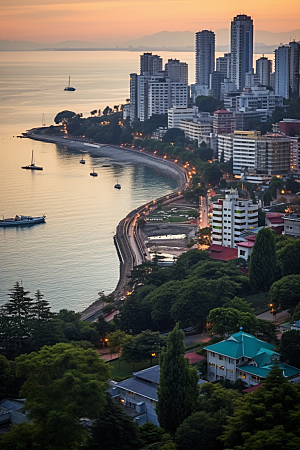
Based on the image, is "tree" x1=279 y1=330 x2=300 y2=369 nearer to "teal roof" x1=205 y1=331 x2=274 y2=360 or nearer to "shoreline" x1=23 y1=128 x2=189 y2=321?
"teal roof" x1=205 y1=331 x2=274 y2=360

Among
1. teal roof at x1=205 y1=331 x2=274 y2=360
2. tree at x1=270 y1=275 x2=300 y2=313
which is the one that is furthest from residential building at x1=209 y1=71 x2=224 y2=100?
teal roof at x1=205 y1=331 x2=274 y2=360

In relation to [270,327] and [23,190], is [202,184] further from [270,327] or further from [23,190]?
[270,327]

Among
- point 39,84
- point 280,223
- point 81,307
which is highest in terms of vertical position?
point 39,84

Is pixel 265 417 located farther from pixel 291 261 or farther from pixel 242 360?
pixel 291 261

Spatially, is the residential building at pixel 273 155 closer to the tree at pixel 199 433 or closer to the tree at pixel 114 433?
the tree at pixel 199 433

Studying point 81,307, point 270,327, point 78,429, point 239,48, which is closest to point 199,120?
point 239,48

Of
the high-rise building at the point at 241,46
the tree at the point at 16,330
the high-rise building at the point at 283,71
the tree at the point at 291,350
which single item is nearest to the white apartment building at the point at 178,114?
the high-rise building at the point at 283,71
